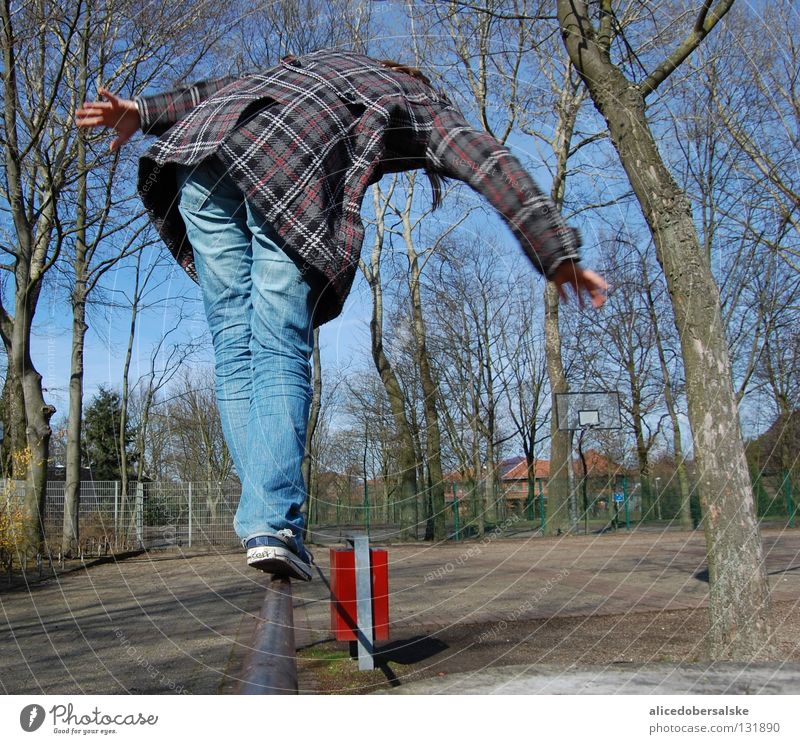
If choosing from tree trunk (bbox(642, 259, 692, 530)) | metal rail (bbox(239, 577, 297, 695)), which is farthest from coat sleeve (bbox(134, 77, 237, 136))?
tree trunk (bbox(642, 259, 692, 530))

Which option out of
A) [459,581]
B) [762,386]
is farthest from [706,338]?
[459,581]

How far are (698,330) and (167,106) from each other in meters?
2.08

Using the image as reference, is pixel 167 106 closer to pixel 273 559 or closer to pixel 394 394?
pixel 394 394

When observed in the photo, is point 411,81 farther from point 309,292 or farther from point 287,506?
point 287,506

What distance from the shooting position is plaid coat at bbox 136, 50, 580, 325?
3.74ft

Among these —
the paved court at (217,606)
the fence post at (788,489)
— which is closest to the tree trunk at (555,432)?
the paved court at (217,606)

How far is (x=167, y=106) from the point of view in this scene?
1391 mm

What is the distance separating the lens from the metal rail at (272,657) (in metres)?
0.75

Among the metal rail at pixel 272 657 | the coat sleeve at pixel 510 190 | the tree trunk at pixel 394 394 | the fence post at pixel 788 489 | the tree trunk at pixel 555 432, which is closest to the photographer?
the metal rail at pixel 272 657

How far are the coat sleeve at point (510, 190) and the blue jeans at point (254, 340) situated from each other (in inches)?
12.2

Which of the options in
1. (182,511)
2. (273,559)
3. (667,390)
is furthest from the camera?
(182,511)

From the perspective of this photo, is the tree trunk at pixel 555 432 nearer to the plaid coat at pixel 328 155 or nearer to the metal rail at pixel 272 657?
the plaid coat at pixel 328 155

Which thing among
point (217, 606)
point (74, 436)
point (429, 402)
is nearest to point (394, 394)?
point (429, 402)

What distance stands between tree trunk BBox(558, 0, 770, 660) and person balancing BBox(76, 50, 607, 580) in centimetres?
138
